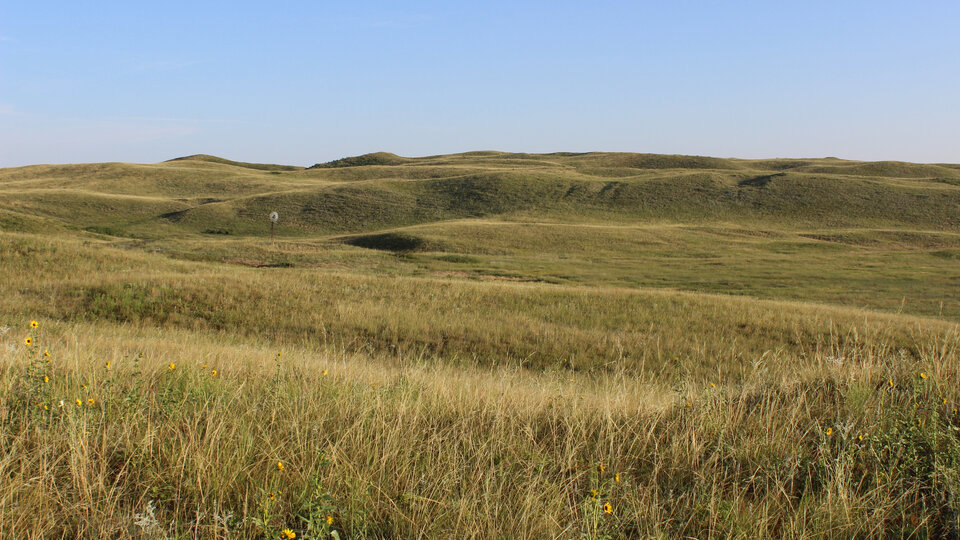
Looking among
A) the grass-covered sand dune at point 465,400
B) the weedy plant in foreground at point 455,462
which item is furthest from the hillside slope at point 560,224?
the weedy plant in foreground at point 455,462

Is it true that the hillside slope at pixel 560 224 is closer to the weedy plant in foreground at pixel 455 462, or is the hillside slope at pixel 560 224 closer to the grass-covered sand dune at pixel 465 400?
the grass-covered sand dune at pixel 465 400

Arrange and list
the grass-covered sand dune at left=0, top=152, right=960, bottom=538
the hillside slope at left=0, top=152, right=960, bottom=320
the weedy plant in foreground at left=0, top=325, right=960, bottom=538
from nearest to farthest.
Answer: the weedy plant in foreground at left=0, top=325, right=960, bottom=538, the grass-covered sand dune at left=0, top=152, right=960, bottom=538, the hillside slope at left=0, top=152, right=960, bottom=320

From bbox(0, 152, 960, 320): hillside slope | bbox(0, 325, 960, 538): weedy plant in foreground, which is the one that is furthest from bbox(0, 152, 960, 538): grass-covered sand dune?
bbox(0, 152, 960, 320): hillside slope

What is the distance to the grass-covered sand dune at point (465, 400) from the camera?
3096 millimetres

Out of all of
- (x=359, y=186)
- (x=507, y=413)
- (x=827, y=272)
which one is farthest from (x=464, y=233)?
(x=507, y=413)

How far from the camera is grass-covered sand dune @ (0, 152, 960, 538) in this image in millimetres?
3096

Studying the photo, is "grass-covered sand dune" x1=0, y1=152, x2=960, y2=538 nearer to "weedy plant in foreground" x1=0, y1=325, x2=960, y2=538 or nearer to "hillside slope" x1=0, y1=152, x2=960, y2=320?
"weedy plant in foreground" x1=0, y1=325, x2=960, y2=538

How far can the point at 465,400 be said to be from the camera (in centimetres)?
483

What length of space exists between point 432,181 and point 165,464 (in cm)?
8296

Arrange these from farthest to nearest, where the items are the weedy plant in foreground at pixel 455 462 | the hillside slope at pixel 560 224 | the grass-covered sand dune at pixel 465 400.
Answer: the hillside slope at pixel 560 224 → the grass-covered sand dune at pixel 465 400 → the weedy plant in foreground at pixel 455 462

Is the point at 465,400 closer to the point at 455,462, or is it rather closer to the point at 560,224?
the point at 455,462

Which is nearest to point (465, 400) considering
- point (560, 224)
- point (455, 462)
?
point (455, 462)

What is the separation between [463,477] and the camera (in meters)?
3.40

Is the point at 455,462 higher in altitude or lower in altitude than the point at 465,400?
higher
